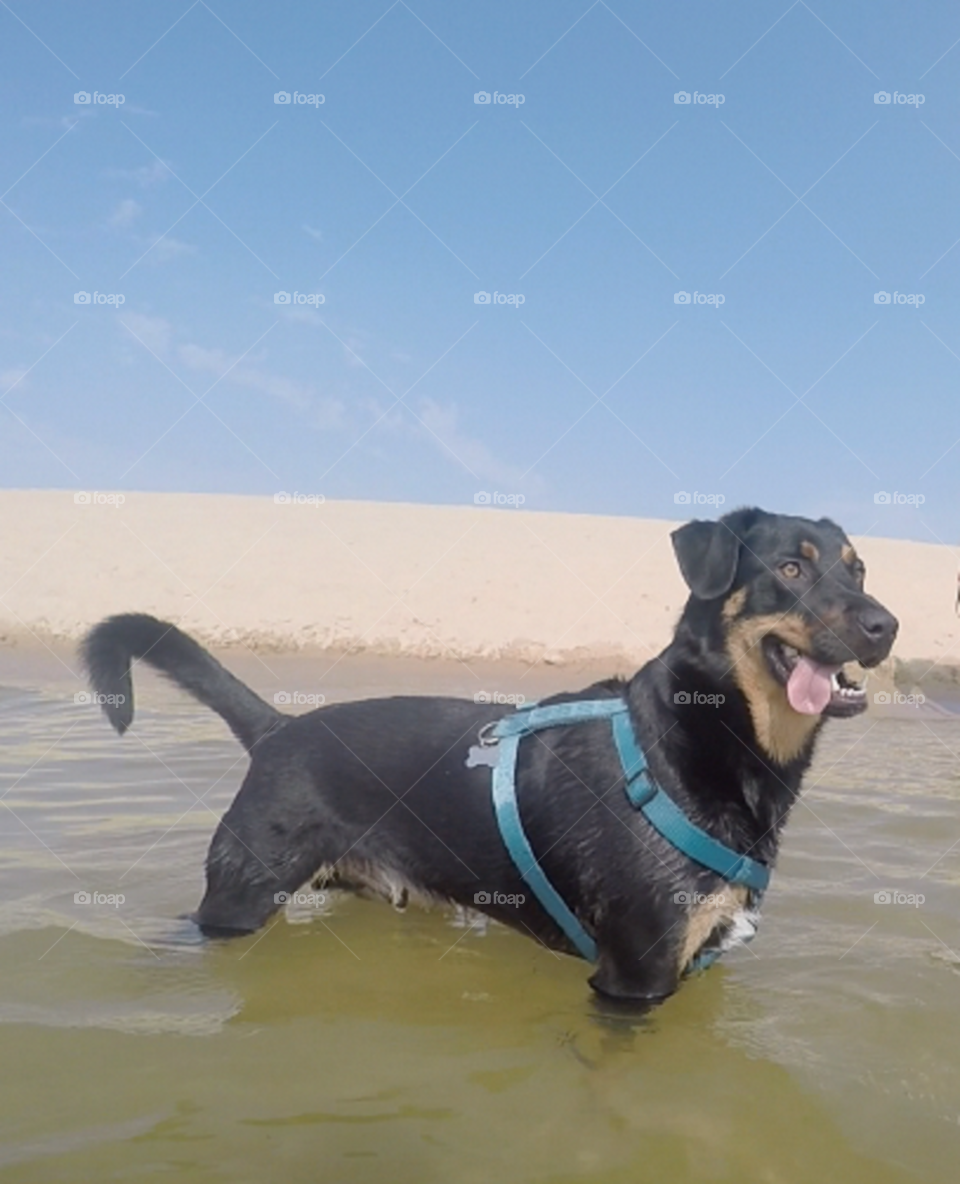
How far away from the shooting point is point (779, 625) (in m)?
3.78

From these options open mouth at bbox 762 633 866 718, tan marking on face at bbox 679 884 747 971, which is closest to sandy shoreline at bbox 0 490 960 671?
open mouth at bbox 762 633 866 718

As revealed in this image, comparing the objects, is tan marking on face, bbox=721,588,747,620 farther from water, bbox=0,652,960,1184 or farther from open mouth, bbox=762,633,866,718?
water, bbox=0,652,960,1184

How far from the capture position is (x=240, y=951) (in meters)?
4.18

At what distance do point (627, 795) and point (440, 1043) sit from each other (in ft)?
3.53

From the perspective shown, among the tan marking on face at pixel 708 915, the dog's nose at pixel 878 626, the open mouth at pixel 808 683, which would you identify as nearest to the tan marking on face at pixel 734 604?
the open mouth at pixel 808 683

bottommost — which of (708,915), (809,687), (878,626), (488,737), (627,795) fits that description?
(708,915)

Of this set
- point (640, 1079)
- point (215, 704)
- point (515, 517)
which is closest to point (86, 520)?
point (515, 517)

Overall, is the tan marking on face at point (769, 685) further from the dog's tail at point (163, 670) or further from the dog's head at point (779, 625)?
the dog's tail at point (163, 670)

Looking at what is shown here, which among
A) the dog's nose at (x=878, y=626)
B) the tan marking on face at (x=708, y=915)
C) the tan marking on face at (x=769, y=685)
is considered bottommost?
the tan marking on face at (x=708, y=915)

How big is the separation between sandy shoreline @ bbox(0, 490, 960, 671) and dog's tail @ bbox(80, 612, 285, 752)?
1067 cm

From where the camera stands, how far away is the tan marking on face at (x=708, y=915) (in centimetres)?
351

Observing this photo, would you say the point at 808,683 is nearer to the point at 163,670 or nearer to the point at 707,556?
the point at 707,556

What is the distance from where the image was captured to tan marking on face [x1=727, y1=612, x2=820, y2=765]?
3721mm

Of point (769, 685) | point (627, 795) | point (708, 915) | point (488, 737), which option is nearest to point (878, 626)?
point (769, 685)
